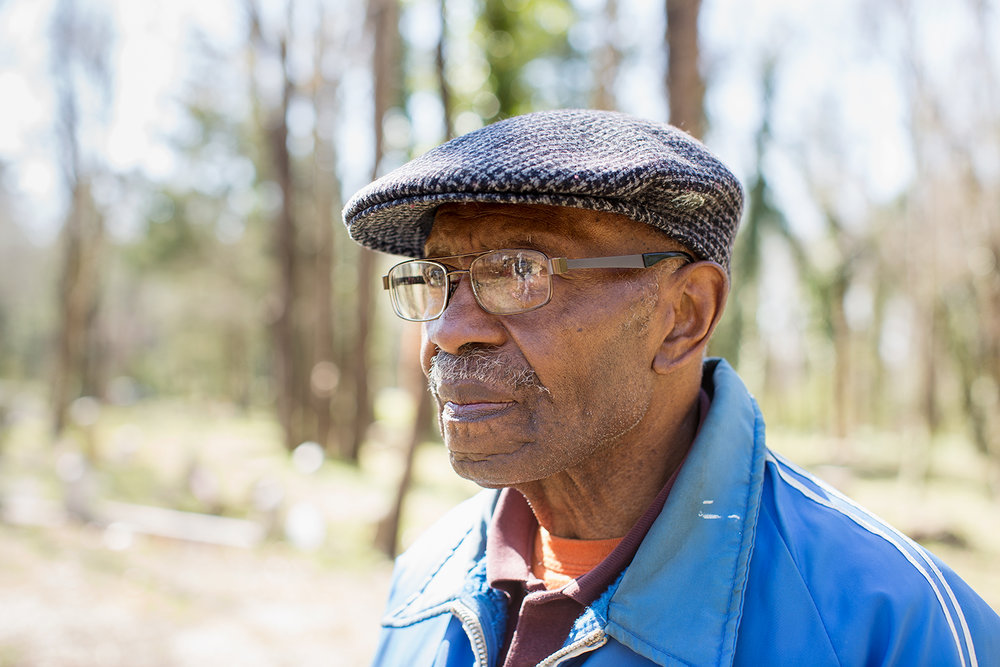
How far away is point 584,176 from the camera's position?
1.44m

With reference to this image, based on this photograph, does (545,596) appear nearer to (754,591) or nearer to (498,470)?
(498,470)

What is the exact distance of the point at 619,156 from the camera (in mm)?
1496

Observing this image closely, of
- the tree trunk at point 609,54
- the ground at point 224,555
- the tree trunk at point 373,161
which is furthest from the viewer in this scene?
the tree trunk at point 609,54

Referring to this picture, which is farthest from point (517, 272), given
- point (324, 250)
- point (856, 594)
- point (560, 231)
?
point (324, 250)

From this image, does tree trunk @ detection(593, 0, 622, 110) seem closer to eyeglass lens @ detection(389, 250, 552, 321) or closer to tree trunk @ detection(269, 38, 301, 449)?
tree trunk @ detection(269, 38, 301, 449)

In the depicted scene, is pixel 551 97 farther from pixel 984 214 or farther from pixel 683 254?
pixel 683 254

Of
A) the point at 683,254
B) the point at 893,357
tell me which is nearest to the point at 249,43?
the point at 683,254

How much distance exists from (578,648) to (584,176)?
98 centimetres

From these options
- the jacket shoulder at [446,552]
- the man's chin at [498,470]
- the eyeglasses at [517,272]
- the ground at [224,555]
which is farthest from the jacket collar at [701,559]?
the ground at [224,555]

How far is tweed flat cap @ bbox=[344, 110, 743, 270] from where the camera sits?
57.2 inches

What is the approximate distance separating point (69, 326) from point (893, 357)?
32345 millimetres

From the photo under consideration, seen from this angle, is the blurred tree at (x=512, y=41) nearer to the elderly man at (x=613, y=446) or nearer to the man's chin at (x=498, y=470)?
the elderly man at (x=613, y=446)

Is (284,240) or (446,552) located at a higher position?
(284,240)

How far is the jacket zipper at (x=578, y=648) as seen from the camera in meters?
1.49
